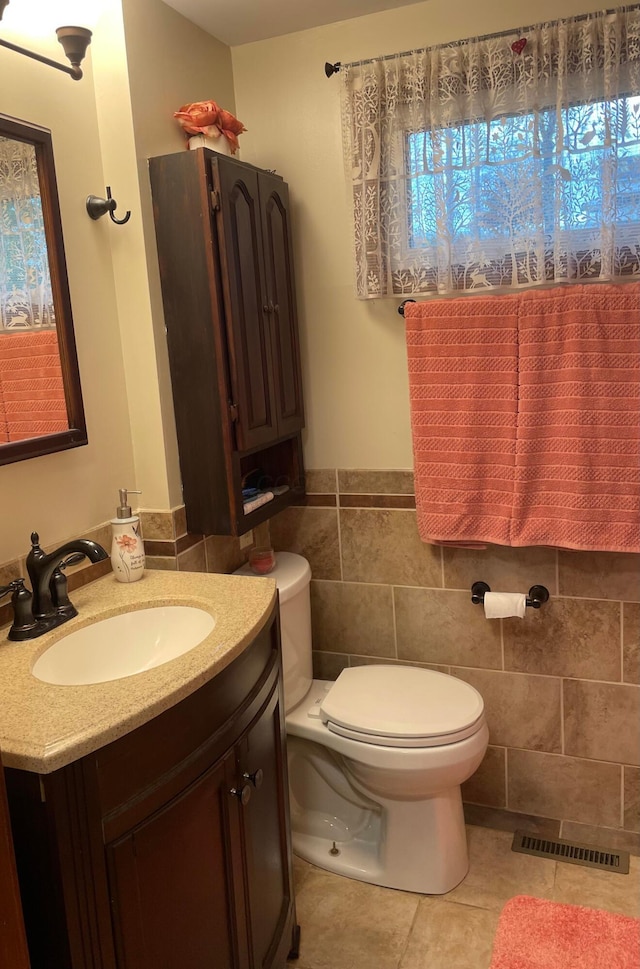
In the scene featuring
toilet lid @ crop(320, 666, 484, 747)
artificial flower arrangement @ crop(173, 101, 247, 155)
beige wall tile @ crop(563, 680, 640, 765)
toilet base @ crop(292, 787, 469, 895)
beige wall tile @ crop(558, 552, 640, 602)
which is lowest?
toilet base @ crop(292, 787, 469, 895)

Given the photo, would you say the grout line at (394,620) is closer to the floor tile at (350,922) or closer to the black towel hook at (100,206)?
the floor tile at (350,922)

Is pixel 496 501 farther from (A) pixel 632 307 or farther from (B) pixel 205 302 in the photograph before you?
(B) pixel 205 302

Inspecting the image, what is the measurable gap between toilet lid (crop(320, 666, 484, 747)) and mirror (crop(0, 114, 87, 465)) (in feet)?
3.31

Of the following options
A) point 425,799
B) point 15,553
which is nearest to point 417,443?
point 425,799

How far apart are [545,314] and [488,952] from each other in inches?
63.7

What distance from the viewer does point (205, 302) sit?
191 centimetres

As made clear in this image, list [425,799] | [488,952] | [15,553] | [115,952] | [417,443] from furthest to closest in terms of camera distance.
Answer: [417,443] → [425,799] → [488,952] → [15,553] → [115,952]

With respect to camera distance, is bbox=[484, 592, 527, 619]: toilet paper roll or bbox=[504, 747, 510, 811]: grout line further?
bbox=[504, 747, 510, 811]: grout line

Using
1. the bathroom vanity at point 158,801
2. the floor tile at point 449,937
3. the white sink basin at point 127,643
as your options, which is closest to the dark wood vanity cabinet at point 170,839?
the bathroom vanity at point 158,801

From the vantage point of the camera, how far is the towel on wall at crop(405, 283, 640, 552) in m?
1.94

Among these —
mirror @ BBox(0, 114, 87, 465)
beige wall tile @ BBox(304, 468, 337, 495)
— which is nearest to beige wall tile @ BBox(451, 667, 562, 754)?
beige wall tile @ BBox(304, 468, 337, 495)

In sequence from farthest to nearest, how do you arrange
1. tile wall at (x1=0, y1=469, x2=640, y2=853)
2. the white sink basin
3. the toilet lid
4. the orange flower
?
tile wall at (x1=0, y1=469, x2=640, y2=853), the toilet lid, the orange flower, the white sink basin

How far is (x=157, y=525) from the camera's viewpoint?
6.57ft

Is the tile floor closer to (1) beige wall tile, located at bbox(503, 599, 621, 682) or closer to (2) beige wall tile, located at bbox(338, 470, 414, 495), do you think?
(1) beige wall tile, located at bbox(503, 599, 621, 682)
